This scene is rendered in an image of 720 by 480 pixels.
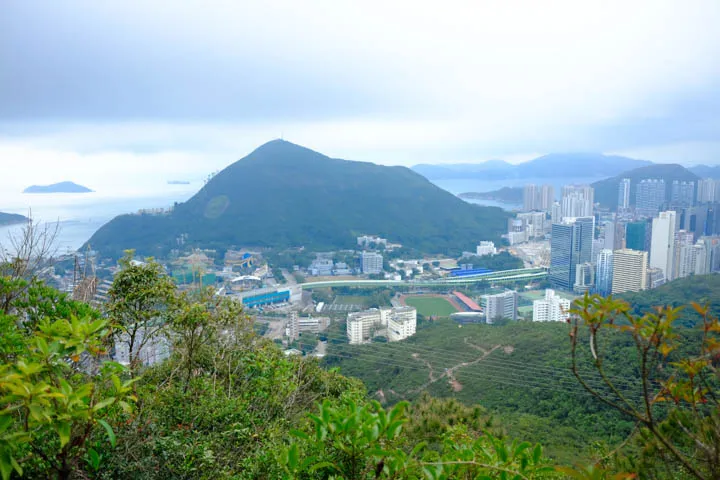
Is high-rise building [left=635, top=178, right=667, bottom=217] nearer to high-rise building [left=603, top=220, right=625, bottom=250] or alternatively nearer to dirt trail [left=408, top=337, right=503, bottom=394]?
high-rise building [left=603, top=220, right=625, bottom=250]

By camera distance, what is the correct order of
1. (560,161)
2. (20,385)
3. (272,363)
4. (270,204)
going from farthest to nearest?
(560,161)
(270,204)
(272,363)
(20,385)

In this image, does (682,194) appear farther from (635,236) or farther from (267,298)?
(267,298)

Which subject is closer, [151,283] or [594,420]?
[151,283]

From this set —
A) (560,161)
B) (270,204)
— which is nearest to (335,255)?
(270,204)

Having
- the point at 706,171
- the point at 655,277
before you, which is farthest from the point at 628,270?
the point at 706,171

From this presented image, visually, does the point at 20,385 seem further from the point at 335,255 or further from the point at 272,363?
the point at 335,255

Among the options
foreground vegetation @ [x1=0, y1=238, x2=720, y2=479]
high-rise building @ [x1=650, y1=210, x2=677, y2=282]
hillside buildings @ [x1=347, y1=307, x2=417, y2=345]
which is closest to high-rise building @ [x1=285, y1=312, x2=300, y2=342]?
hillside buildings @ [x1=347, y1=307, x2=417, y2=345]

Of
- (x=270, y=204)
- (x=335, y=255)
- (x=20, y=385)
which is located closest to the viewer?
(x=20, y=385)

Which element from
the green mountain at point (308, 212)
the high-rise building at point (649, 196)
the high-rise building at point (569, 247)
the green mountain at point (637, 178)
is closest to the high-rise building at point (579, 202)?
the green mountain at point (637, 178)
